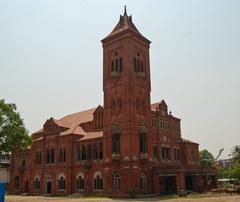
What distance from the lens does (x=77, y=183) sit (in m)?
55.1

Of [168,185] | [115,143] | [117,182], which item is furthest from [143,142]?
[168,185]

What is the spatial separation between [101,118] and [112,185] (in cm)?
1376

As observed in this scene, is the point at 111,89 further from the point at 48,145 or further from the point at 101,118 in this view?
the point at 48,145

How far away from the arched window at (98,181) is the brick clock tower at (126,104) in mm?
1918

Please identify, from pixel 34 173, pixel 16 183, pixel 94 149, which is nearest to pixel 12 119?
pixel 94 149

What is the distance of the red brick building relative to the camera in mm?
48969

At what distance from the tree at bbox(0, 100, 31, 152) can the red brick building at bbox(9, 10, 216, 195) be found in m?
13.6

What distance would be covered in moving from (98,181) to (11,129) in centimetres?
1682

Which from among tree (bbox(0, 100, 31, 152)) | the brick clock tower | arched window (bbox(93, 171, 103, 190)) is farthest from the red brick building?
tree (bbox(0, 100, 31, 152))

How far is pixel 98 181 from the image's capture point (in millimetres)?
51875

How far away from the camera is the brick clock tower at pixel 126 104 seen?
4853 centimetres

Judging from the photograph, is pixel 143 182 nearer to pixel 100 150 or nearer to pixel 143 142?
pixel 143 142

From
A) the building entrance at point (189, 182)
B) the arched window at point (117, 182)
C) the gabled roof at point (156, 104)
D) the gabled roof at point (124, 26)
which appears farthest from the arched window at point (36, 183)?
the gabled roof at point (124, 26)

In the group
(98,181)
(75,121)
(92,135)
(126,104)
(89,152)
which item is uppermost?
(126,104)
